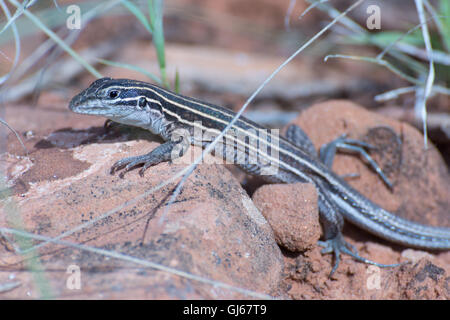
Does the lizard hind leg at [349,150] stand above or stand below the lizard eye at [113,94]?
below

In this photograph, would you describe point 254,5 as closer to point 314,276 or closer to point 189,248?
point 314,276

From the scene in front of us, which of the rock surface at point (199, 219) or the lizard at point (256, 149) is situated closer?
the rock surface at point (199, 219)

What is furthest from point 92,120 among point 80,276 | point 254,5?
point 254,5

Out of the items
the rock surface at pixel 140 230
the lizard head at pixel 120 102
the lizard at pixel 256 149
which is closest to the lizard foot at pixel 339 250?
the lizard at pixel 256 149

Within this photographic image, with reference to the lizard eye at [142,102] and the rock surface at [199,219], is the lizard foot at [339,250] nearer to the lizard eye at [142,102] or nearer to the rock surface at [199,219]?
the rock surface at [199,219]

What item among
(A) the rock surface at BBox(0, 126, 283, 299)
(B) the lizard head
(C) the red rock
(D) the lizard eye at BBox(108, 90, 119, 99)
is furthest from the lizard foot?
(D) the lizard eye at BBox(108, 90, 119, 99)

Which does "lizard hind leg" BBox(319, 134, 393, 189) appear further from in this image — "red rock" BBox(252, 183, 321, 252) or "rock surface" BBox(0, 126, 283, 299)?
"rock surface" BBox(0, 126, 283, 299)

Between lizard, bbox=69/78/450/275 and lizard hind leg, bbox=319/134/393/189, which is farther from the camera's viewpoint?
lizard hind leg, bbox=319/134/393/189

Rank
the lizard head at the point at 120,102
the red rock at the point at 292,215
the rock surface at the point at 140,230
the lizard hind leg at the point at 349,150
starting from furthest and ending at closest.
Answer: the lizard hind leg at the point at 349,150
the lizard head at the point at 120,102
the red rock at the point at 292,215
the rock surface at the point at 140,230

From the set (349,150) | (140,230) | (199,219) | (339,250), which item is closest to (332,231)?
(339,250)

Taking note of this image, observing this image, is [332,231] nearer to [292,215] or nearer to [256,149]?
[292,215]

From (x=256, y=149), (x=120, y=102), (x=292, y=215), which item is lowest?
(x=292, y=215)
